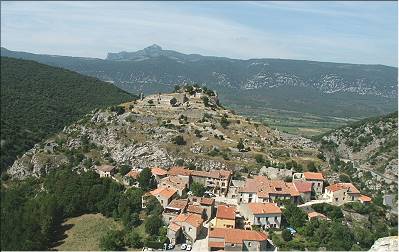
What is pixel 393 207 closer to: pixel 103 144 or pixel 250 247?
pixel 250 247

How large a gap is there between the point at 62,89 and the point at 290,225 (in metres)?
80.3

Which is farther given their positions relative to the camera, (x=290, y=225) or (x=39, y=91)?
(x=39, y=91)

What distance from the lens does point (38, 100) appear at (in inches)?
3632

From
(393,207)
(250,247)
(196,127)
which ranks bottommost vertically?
(393,207)

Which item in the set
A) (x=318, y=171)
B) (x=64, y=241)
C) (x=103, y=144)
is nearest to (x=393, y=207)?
(x=318, y=171)

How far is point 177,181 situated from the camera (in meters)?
45.7

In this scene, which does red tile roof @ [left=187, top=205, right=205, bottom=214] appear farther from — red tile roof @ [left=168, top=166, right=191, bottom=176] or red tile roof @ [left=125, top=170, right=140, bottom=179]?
red tile roof @ [left=125, top=170, right=140, bottom=179]

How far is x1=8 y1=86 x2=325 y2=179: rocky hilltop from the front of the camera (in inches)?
2063

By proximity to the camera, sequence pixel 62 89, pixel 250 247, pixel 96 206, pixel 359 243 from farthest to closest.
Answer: pixel 62 89, pixel 96 206, pixel 359 243, pixel 250 247

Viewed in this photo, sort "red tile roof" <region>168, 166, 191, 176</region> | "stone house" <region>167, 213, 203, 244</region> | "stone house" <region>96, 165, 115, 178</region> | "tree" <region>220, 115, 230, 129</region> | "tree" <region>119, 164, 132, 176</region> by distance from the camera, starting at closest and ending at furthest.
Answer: "stone house" <region>167, 213, 203, 244</region>
"red tile roof" <region>168, 166, 191, 176</region>
"stone house" <region>96, 165, 115, 178</region>
"tree" <region>119, 164, 132, 176</region>
"tree" <region>220, 115, 230, 129</region>

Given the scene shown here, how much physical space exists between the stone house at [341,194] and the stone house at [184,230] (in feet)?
46.3

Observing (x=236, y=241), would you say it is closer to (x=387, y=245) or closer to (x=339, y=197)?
(x=339, y=197)

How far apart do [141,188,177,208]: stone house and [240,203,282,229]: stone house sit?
6.58 meters

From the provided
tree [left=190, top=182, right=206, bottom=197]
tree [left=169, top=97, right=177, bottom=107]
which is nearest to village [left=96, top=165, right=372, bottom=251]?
tree [left=190, top=182, right=206, bottom=197]
